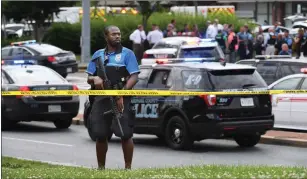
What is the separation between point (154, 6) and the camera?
145 ft

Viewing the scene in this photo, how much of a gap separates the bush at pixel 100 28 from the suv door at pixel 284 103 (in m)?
27.3

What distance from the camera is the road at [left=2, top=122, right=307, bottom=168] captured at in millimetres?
13609

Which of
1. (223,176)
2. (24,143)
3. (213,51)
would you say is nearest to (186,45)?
(213,51)

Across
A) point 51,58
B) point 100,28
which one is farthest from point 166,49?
point 100,28

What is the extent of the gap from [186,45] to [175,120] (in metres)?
13.0

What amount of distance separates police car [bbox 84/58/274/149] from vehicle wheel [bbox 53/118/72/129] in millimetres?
3756

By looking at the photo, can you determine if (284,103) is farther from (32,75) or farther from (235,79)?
(32,75)

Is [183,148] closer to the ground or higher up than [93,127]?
closer to the ground

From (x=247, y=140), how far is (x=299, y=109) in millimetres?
1218

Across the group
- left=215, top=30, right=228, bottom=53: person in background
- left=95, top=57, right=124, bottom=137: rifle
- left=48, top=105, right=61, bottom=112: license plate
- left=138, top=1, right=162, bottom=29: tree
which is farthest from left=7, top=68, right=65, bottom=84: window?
left=138, top=1, right=162, bottom=29: tree

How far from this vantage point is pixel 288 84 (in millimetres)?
16562

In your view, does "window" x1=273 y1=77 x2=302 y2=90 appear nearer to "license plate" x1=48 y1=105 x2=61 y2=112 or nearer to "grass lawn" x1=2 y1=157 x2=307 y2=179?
"license plate" x1=48 y1=105 x2=61 y2=112

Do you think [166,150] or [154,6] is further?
[154,6]

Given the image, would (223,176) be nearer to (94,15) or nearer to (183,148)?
(183,148)
